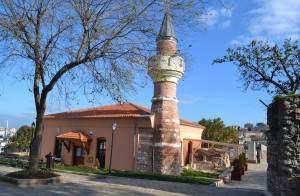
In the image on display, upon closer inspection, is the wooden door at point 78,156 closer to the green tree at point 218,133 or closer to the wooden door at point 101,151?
the wooden door at point 101,151

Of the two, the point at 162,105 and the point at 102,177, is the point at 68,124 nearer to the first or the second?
the point at 162,105

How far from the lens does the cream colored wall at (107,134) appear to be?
1942 centimetres

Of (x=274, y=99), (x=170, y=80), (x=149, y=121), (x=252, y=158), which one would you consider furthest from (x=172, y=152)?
(x=252, y=158)

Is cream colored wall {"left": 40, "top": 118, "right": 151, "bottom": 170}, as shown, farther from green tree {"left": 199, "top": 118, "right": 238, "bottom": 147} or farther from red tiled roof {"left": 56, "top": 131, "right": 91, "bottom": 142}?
green tree {"left": 199, "top": 118, "right": 238, "bottom": 147}

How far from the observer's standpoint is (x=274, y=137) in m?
8.43

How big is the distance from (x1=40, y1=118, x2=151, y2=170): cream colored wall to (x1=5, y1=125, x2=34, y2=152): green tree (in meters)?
17.6

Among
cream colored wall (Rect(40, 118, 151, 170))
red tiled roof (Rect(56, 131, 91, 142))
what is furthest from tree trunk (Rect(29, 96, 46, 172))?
red tiled roof (Rect(56, 131, 91, 142))

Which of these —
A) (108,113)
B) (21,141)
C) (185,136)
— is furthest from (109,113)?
(21,141)

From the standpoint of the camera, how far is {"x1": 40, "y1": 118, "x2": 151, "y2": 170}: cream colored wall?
63.7ft

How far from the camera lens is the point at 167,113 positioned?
18641 millimetres

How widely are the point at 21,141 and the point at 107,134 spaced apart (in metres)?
29.2

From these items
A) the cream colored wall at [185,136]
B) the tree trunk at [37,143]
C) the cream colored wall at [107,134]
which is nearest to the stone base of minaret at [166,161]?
the cream colored wall at [107,134]

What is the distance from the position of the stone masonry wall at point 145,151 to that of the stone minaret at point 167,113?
34cm

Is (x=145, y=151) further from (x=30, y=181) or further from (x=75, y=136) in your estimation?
(x=30, y=181)
